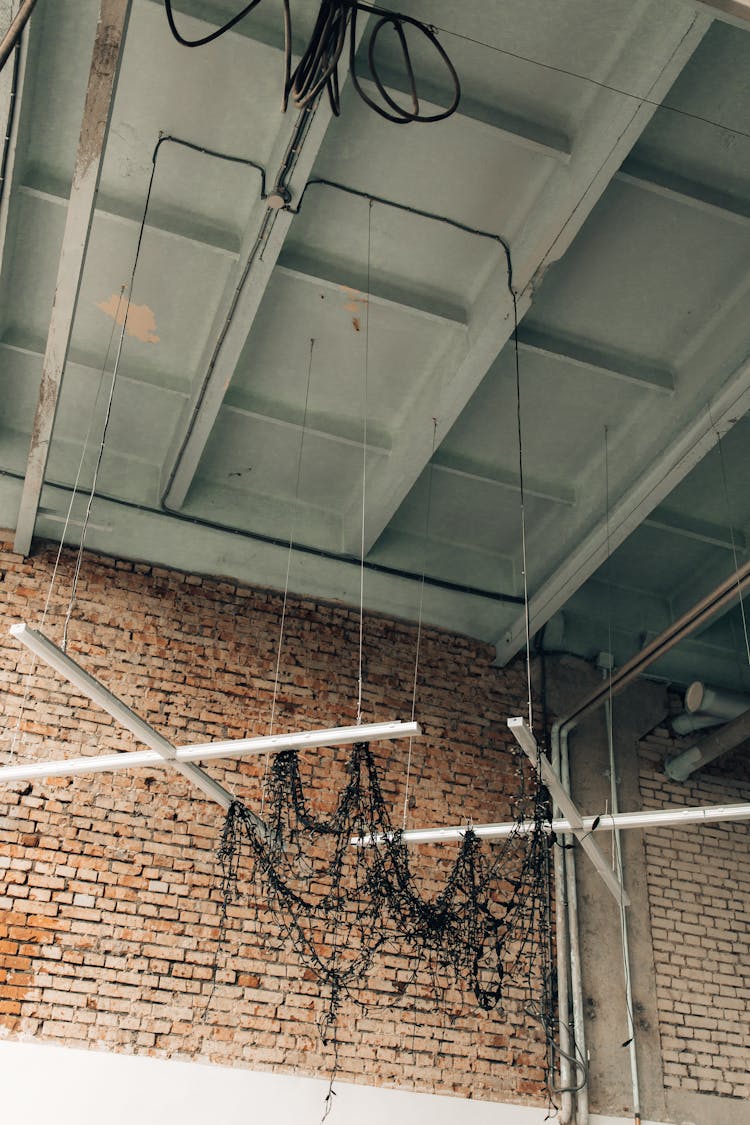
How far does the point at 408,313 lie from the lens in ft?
18.1

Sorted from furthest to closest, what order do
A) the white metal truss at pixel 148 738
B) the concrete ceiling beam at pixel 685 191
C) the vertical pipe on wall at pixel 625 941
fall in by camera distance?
the vertical pipe on wall at pixel 625 941 → the concrete ceiling beam at pixel 685 191 → the white metal truss at pixel 148 738

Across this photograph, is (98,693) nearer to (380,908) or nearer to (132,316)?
(132,316)

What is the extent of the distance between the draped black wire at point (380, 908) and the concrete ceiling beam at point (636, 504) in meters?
1.28

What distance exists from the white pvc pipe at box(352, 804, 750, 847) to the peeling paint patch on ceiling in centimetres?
310

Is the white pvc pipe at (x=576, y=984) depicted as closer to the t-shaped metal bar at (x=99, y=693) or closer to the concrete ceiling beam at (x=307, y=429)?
the concrete ceiling beam at (x=307, y=429)

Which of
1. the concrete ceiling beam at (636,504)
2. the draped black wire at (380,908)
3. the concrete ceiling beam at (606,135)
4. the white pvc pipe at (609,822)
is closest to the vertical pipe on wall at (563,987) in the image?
the draped black wire at (380,908)

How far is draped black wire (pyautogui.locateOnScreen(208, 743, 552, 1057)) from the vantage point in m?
5.45

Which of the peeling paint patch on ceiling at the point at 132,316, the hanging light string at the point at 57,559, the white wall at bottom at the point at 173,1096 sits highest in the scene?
the peeling paint patch on ceiling at the point at 132,316

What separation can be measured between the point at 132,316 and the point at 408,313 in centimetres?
158

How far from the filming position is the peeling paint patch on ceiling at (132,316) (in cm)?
571

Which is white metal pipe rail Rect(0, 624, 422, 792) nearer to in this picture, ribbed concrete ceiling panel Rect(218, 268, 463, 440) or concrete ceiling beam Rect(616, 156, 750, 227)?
ribbed concrete ceiling panel Rect(218, 268, 463, 440)

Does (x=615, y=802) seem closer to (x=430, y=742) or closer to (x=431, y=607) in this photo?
(x=430, y=742)

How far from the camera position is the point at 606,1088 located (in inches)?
248

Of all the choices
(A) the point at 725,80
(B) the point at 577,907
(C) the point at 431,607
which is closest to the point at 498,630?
(C) the point at 431,607
